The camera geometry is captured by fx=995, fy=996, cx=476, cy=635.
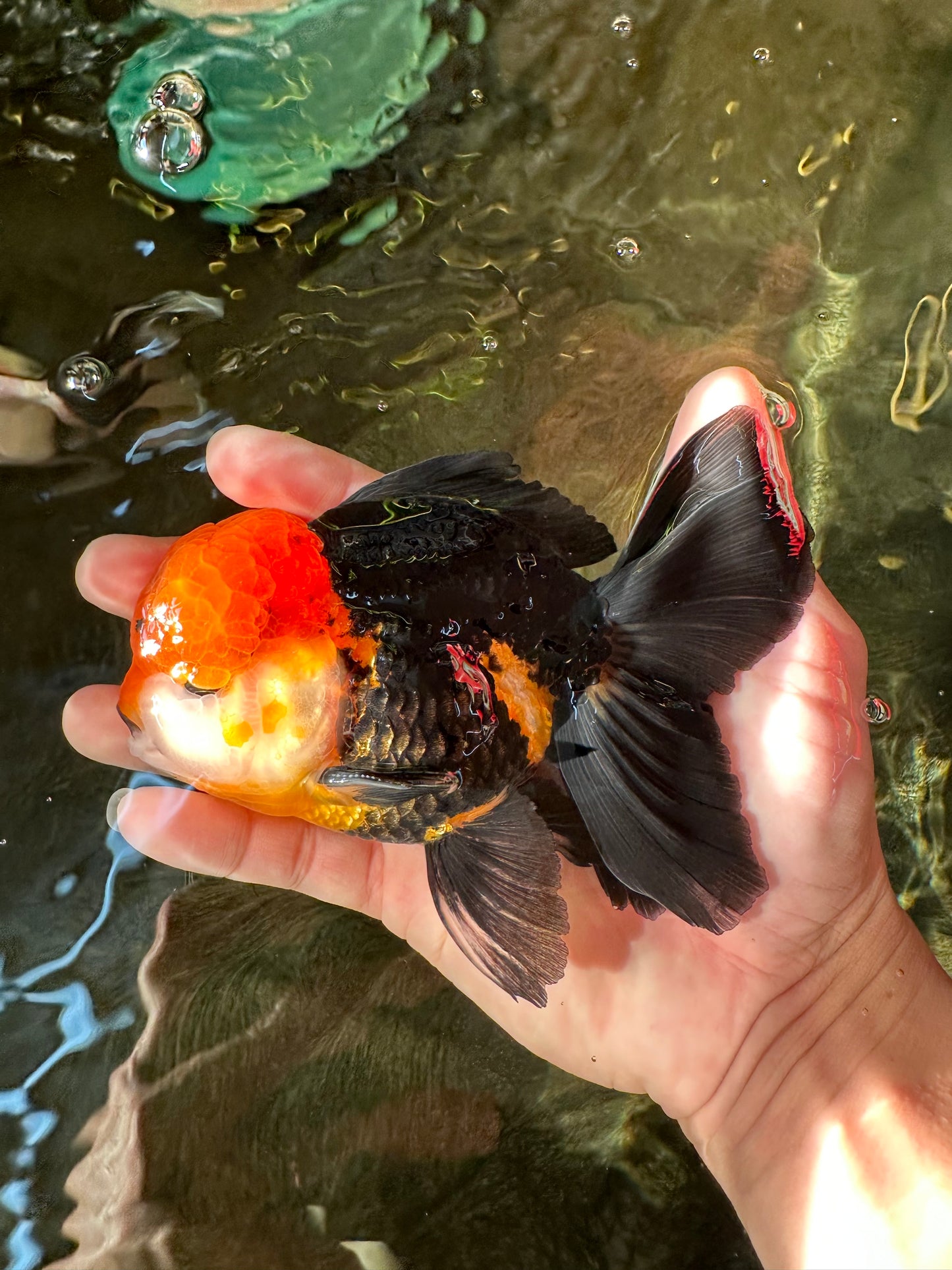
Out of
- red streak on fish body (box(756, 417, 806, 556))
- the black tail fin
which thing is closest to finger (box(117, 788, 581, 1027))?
the black tail fin

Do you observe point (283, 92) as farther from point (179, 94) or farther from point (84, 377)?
point (84, 377)

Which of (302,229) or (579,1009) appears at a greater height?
(302,229)

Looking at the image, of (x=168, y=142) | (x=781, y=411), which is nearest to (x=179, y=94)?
(x=168, y=142)

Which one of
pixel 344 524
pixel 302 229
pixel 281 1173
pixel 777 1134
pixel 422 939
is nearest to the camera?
pixel 344 524

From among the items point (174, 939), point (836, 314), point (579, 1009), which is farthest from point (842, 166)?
point (174, 939)

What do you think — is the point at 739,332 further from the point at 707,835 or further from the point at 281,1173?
→ the point at 281,1173

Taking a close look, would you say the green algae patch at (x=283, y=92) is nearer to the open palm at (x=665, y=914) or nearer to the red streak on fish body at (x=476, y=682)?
the open palm at (x=665, y=914)

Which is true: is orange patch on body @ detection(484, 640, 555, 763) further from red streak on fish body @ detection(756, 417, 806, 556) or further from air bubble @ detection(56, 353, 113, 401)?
air bubble @ detection(56, 353, 113, 401)
